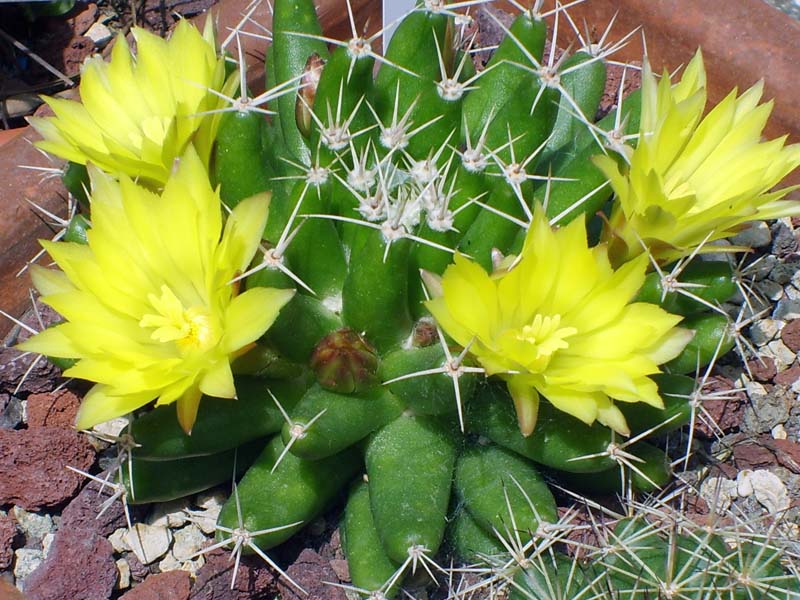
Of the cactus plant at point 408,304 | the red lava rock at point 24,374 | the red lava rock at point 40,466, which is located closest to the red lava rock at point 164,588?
the cactus plant at point 408,304

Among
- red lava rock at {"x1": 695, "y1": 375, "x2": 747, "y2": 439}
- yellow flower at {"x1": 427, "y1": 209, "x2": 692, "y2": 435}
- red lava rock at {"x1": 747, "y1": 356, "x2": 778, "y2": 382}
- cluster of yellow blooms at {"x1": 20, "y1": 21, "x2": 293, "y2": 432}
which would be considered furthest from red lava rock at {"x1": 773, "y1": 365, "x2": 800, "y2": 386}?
cluster of yellow blooms at {"x1": 20, "y1": 21, "x2": 293, "y2": 432}

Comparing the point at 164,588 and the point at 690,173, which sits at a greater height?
the point at 690,173

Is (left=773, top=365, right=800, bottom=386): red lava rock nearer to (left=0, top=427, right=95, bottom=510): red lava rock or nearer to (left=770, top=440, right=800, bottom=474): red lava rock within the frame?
(left=770, top=440, right=800, bottom=474): red lava rock

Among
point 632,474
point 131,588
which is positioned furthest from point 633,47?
point 131,588

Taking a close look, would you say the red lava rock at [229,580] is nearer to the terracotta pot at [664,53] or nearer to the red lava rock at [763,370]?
the terracotta pot at [664,53]

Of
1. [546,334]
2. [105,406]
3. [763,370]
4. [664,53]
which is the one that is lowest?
[105,406]

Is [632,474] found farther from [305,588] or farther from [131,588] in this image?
[131,588]

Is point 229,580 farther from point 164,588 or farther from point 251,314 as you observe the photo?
point 251,314

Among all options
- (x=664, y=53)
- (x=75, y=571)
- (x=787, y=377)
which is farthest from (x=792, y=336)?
(x=75, y=571)
